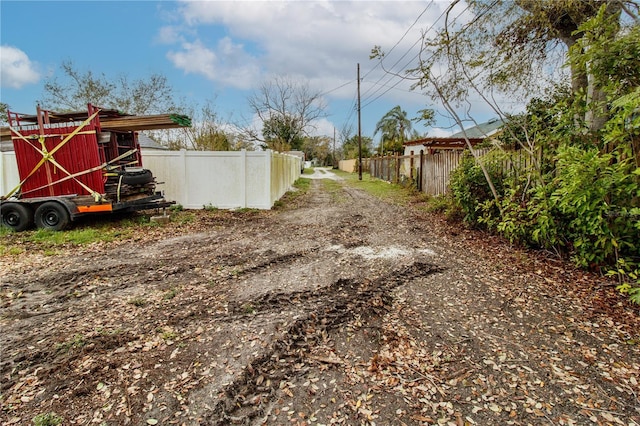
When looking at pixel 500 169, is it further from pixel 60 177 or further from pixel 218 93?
pixel 218 93

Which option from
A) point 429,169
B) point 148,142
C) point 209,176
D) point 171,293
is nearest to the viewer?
point 171,293

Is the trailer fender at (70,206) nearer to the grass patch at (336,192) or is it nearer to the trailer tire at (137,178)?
the trailer tire at (137,178)

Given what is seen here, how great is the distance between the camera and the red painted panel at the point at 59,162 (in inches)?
252

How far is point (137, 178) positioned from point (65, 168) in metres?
1.26

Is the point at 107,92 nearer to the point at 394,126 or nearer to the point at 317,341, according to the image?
the point at 317,341

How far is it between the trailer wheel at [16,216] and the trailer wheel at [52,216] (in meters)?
0.22

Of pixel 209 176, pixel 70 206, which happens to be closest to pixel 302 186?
pixel 209 176

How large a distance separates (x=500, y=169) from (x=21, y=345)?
6.50m

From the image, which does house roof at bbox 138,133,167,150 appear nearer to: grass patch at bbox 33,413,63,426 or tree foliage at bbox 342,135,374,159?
grass patch at bbox 33,413,63,426

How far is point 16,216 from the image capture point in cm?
642

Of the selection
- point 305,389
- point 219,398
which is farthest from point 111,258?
point 305,389

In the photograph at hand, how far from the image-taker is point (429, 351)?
2.44 metres

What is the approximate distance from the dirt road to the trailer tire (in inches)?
102

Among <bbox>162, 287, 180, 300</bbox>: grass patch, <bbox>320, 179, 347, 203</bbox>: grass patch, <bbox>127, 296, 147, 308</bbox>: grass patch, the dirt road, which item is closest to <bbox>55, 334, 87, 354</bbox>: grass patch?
the dirt road
